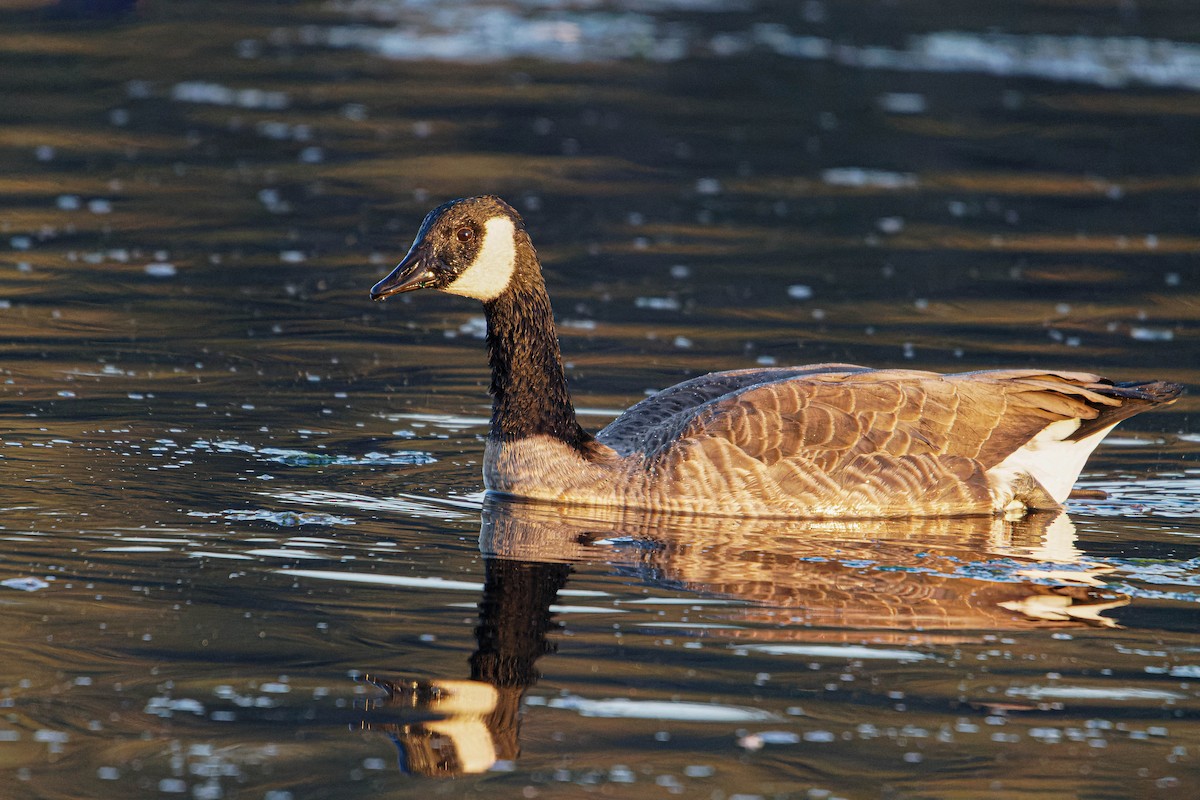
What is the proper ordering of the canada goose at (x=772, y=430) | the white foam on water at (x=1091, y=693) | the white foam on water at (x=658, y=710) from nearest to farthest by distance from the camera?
the white foam on water at (x=658, y=710) → the white foam on water at (x=1091, y=693) → the canada goose at (x=772, y=430)

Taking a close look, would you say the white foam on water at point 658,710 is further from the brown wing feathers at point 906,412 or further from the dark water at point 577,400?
the brown wing feathers at point 906,412

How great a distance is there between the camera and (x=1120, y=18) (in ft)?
107

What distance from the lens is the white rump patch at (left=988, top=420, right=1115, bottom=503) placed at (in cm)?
1073

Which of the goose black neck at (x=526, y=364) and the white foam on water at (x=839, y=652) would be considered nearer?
the white foam on water at (x=839, y=652)

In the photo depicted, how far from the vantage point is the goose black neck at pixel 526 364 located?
35.6 ft

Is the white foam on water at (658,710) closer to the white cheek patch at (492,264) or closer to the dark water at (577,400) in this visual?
the dark water at (577,400)

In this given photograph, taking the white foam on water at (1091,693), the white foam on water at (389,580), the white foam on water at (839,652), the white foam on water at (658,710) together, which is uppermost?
the white foam on water at (389,580)

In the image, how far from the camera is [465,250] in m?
10.8

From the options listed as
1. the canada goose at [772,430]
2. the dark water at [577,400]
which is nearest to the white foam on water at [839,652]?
the dark water at [577,400]

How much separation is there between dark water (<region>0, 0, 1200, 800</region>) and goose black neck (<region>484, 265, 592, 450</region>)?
0.61 meters

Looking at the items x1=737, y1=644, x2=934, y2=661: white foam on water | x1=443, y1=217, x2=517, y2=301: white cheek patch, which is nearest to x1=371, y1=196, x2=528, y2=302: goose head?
x1=443, y1=217, x2=517, y2=301: white cheek patch

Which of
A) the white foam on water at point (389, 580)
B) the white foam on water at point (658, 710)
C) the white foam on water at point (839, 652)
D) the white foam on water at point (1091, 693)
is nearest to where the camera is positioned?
the white foam on water at point (658, 710)

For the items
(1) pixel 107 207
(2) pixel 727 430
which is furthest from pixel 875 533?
(1) pixel 107 207

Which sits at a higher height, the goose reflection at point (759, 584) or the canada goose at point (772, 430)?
the canada goose at point (772, 430)
